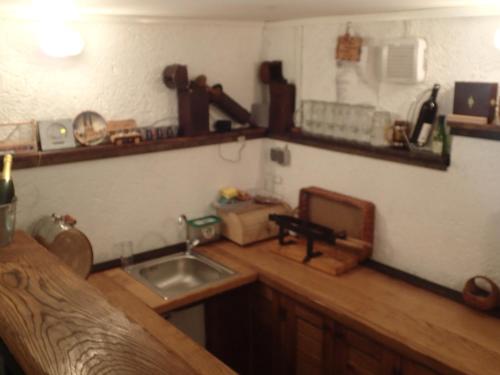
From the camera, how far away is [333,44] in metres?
2.58

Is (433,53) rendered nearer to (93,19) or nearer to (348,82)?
(348,82)

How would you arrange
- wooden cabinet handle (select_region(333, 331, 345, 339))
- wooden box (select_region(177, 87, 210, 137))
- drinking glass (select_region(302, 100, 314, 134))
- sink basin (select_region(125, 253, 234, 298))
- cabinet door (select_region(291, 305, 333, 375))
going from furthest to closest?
drinking glass (select_region(302, 100, 314, 134)) → wooden box (select_region(177, 87, 210, 137)) → sink basin (select_region(125, 253, 234, 298)) → cabinet door (select_region(291, 305, 333, 375)) → wooden cabinet handle (select_region(333, 331, 345, 339))

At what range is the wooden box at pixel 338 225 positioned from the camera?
2.39 metres

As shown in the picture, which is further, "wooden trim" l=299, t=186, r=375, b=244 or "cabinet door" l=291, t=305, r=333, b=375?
"wooden trim" l=299, t=186, r=375, b=244

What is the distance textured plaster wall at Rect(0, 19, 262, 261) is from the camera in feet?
7.23

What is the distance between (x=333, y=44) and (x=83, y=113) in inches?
49.4

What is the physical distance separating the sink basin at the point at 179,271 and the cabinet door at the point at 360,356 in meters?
0.62

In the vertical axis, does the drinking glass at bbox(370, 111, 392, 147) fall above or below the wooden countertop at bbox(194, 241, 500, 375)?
above

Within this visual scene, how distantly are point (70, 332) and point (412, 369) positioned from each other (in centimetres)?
132

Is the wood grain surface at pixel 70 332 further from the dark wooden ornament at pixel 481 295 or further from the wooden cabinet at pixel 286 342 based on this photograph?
the dark wooden ornament at pixel 481 295

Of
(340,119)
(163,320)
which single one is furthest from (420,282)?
(163,320)

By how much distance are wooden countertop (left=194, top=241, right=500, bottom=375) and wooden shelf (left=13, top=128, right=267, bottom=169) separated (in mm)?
600

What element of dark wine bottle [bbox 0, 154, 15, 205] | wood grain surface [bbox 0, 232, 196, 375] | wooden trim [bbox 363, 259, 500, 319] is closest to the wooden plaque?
wooden trim [bbox 363, 259, 500, 319]

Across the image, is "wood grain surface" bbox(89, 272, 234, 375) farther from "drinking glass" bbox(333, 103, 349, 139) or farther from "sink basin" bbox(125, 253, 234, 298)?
"drinking glass" bbox(333, 103, 349, 139)
